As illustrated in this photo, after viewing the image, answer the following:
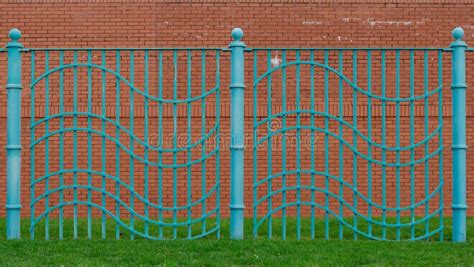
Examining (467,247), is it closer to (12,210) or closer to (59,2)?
(12,210)

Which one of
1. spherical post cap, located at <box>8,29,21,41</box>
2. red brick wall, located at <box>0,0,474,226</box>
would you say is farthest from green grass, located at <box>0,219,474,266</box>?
red brick wall, located at <box>0,0,474,226</box>

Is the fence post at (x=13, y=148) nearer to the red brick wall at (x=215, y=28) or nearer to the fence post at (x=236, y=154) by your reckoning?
the fence post at (x=236, y=154)

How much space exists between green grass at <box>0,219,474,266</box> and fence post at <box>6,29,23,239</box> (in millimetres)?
184

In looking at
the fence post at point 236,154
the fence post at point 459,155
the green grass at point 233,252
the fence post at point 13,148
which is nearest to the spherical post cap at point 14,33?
the fence post at point 13,148

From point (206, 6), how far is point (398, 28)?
2424 millimetres

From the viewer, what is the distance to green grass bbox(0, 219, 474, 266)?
524 cm

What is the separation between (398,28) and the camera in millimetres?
9375

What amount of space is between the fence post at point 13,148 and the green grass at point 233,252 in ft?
0.60

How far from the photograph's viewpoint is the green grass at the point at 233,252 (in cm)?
524

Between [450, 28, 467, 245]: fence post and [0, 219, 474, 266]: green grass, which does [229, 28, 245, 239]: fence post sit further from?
[450, 28, 467, 245]: fence post

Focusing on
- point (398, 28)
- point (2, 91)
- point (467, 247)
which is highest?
point (398, 28)

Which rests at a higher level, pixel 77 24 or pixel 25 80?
pixel 77 24

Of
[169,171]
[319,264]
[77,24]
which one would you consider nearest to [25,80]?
[77,24]

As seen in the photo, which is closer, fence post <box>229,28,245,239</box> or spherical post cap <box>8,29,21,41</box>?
fence post <box>229,28,245,239</box>
